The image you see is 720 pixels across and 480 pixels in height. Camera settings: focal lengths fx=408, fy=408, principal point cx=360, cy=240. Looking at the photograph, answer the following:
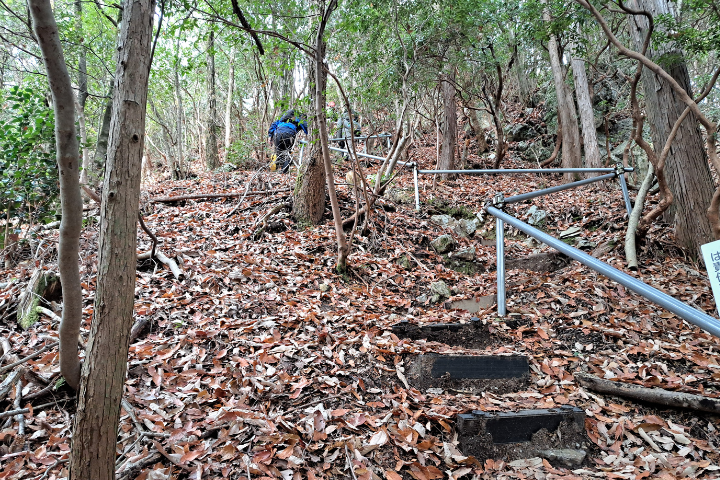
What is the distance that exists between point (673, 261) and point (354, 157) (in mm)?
3846

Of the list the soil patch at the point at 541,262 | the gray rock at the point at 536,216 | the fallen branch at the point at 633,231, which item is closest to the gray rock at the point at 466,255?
the soil patch at the point at 541,262

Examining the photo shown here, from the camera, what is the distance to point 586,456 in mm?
2359

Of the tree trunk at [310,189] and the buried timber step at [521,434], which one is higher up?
the tree trunk at [310,189]

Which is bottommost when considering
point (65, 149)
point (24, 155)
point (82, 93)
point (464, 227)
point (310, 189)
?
point (464, 227)

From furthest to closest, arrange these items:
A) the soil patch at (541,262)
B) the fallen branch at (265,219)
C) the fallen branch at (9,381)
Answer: the fallen branch at (265,219) → the soil patch at (541,262) → the fallen branch at (9,381)

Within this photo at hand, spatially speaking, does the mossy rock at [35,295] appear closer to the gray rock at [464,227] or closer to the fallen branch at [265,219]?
the fallen branch at [265,219]

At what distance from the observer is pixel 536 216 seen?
7.23 m

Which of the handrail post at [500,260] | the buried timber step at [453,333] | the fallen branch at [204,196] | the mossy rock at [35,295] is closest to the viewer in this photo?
the mossy rock at [35,295]

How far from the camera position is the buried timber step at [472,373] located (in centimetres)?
304

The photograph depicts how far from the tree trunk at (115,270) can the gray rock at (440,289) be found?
3.73 meters

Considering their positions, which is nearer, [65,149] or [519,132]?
[65,149]

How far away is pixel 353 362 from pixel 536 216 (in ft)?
17.4

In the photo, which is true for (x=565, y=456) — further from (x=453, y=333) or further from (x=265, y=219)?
(x=265, y=219)

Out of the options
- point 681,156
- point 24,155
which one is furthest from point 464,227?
point 24,155
